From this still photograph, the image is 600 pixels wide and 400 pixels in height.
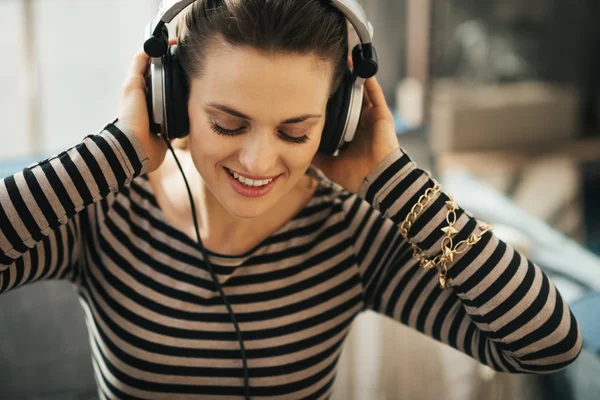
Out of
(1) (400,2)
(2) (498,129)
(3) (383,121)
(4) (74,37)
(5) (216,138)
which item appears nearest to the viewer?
(5) (216,138)

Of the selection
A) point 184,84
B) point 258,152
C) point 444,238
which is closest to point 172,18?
point 184,84

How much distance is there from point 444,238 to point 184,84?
0.41 metres

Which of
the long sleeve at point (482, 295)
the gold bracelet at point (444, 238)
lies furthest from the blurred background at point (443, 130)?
the gold bracelet at point (444, 238)

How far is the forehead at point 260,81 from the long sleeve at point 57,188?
15 cm

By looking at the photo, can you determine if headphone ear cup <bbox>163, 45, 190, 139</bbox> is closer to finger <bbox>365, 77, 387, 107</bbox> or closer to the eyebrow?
the eyebrow

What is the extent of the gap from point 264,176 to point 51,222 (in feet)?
0.95

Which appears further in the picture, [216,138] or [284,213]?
[284,213]

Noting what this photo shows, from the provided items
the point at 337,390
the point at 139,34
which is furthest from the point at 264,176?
the point at 139,34

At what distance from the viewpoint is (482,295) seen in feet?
2.90

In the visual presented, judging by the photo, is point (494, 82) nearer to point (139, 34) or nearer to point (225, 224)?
point (139, 34)

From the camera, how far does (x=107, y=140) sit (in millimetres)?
877

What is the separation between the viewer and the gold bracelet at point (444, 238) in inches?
34.7

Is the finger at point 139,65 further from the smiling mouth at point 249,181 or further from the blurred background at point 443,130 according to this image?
the blurred background at point 443,130

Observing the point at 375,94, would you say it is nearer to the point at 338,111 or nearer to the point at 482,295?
the point at 338,111
